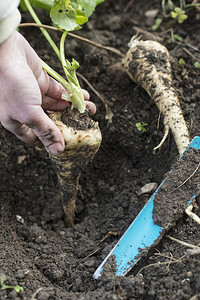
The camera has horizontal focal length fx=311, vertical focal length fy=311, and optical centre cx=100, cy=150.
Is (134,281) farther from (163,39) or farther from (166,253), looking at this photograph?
(163,39)

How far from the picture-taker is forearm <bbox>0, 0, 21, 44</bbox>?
3.88ft

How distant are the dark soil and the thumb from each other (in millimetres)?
579

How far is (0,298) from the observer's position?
1215 mm

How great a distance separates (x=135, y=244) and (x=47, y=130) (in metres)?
0.69

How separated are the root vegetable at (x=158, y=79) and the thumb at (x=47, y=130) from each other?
2.17 feet

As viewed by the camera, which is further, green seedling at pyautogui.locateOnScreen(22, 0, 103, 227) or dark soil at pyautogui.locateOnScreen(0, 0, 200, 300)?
green seedling at pyautogui.locateOnScreen(22, 0, 103, 227)

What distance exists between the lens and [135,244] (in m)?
1.50

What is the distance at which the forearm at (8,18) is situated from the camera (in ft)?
3.88

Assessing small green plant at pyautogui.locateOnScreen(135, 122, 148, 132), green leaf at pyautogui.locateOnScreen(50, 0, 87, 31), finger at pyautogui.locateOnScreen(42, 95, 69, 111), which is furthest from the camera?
small green plant at pyautogui.locateOnScreen(135, 122, 148, 132)

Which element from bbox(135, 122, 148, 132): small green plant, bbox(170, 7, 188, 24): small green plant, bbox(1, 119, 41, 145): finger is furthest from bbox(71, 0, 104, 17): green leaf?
bbox(1, 119, 41, 145): finger

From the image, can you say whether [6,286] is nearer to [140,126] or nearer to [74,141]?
[74,141]

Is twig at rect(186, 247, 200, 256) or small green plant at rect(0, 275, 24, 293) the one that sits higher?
twig at rect(186, 247, 200, 256)

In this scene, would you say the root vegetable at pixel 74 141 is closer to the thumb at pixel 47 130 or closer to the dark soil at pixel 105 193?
the thumb at pixel 47 130

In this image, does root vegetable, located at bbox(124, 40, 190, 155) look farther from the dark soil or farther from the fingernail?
the fingernail
